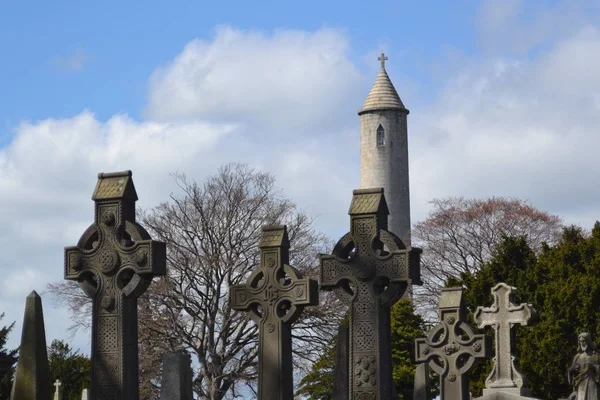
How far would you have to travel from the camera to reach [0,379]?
15578mm

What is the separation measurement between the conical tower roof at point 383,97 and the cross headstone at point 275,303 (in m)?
64.4

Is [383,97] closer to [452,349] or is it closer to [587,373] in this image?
[587,373]

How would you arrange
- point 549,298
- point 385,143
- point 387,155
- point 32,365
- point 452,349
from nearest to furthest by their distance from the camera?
1. point 32,365
2. point 452,349
3. point 549,298
4. point 387,155
5. point 385,143

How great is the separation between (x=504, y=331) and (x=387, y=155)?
2223 inches

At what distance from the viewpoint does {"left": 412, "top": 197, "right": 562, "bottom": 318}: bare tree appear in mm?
56594

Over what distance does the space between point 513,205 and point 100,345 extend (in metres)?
Result: 45.9

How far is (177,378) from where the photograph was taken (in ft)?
50.9

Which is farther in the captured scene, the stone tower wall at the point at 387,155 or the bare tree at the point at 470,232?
the stone tower wall at the point at 387,155

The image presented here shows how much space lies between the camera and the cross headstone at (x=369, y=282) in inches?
673

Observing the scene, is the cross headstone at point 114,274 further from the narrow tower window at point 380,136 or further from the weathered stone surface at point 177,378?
the narrow tower window at point 380,136

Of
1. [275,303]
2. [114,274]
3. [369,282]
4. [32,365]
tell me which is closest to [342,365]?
[369,282]

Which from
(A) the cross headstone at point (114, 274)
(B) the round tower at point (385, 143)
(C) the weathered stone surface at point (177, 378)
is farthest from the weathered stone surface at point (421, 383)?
(B) the round tower at point (385, 143)

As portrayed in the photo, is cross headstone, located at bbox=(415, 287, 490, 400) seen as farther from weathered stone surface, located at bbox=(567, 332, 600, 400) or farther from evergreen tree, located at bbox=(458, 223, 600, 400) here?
evergreen tree, located at bbox=(458, 223, 600, 400)

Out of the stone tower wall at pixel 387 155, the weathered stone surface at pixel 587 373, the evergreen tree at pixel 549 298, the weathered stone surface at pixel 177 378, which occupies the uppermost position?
the stone tower wall at pixel 387 155
